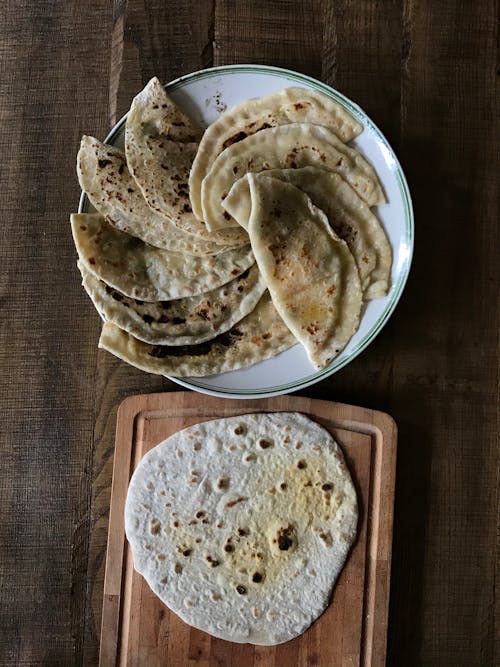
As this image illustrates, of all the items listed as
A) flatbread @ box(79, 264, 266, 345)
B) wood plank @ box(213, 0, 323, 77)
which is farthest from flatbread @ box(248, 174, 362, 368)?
wood plank @ box(213, 0, 323, 77)

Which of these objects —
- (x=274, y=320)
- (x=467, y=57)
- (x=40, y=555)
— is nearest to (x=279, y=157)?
(x=274, y=320)

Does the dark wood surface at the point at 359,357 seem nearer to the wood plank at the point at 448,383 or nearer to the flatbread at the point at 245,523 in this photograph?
the wood plank at the point at 448,383

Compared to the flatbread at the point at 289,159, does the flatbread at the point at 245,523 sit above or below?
below

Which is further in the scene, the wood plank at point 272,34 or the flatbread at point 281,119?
the wood plank at point 272,34

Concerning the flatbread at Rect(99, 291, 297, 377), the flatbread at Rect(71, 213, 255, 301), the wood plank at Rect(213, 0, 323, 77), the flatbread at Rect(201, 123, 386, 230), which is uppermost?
the wood plank at Rect(213, 0, 323, 77)

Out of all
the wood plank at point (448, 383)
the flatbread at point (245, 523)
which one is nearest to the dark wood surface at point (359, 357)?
the wood plank at point (448, 383)

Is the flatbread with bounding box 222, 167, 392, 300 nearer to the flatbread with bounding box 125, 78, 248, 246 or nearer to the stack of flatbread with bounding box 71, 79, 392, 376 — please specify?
the stack of flatbread with bounding box 71, 79, 392, 376

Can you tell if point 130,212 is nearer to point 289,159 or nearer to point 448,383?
point 289,159
